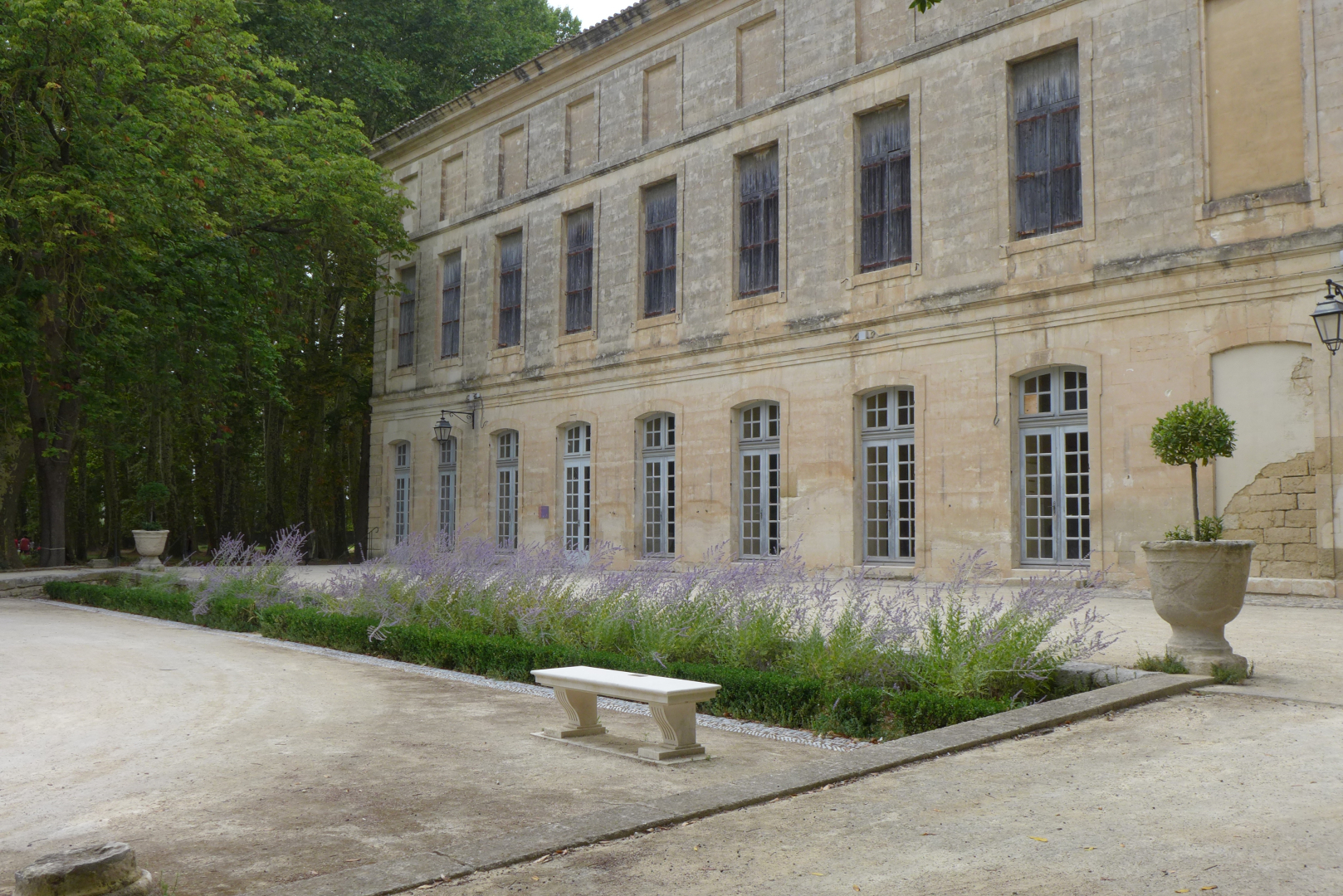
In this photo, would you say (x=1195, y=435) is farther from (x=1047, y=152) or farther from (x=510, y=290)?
(x=510, y=290)

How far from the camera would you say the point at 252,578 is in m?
13.5

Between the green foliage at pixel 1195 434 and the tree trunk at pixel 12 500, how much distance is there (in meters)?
19.6

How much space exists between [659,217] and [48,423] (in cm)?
1158

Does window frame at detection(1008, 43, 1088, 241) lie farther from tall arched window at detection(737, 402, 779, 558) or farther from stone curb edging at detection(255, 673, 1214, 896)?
stone curb edging at detection(255, 673, 1214, 896)

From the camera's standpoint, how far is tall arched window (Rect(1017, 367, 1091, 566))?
1420cm

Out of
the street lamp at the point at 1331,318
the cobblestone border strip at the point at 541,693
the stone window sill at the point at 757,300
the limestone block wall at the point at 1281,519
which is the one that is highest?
the stone window sill at the point at 757,300

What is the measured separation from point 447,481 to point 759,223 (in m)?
10.4

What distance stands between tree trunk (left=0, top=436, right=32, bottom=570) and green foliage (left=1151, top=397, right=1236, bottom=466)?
770 inches

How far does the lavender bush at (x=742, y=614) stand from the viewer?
6.76 m

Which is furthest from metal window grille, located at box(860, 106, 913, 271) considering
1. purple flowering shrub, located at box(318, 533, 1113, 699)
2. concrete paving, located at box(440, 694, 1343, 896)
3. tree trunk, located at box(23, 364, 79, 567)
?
tree trunk, located at box(23, 364, 79, 567)

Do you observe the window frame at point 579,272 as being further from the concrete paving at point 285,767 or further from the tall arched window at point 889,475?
the concrete paving at point 285,767

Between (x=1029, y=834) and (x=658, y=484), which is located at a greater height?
(x=658, y=484)

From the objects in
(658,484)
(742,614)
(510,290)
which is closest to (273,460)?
(510,290)

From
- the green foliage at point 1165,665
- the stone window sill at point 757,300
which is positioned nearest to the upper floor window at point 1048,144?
the stone window sill at point 757,300
